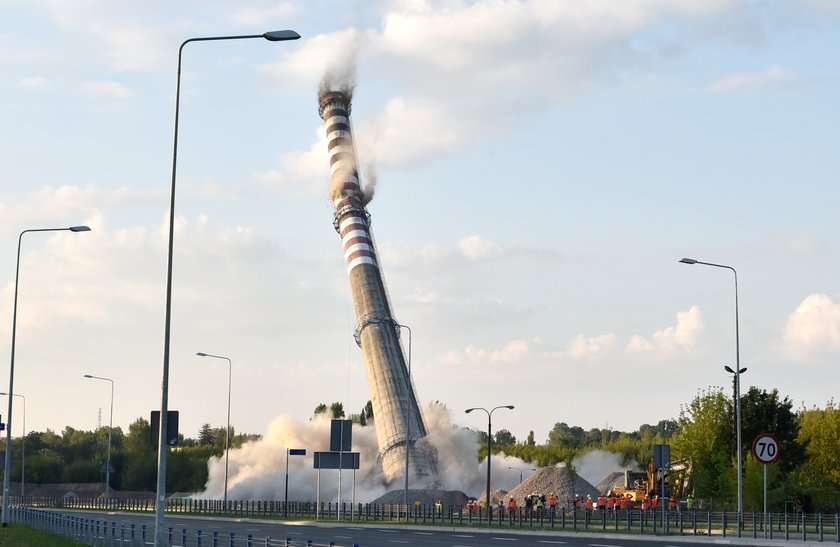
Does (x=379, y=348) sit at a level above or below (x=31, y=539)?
above

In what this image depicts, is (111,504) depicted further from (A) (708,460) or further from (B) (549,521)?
(B) (549,521)

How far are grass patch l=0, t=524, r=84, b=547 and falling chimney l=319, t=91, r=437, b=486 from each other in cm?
6352

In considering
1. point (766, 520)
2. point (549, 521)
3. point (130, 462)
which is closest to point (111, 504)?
point (130, 462)

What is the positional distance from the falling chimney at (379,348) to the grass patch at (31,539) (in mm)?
63522

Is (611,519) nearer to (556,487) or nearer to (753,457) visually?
(753,457)

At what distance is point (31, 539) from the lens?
50.7m

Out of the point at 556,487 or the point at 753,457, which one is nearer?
the point at 753,457

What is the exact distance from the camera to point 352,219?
12794 centimetres

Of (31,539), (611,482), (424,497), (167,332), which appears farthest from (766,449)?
(611,482)

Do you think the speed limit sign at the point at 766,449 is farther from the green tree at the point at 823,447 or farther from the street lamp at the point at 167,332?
the green tree at the point at 823,447

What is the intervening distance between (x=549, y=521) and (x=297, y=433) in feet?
217

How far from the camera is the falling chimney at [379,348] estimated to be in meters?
123

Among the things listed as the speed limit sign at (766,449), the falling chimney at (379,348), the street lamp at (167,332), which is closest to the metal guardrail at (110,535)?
the street lamp at (167,332)

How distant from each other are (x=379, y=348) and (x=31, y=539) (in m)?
74.9
